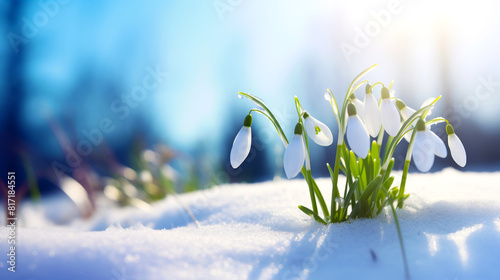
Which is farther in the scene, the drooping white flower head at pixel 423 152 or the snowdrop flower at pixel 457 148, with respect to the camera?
the snowdrop flower at pixel 457 148

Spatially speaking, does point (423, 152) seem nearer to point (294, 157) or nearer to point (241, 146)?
point (294, 157)

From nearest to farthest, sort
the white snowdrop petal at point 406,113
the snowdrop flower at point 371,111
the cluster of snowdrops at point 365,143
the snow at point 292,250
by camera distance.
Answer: the snow at point 292,250, the cluster of snowdrops at point 365,143, the snowdrop flower at point 371,111, the white snowdrop petal at point 406,113

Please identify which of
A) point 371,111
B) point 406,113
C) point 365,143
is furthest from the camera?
point 406,113

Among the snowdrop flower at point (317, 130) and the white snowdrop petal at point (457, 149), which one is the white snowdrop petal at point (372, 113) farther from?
the white snowdrop petal at point (457, 149)

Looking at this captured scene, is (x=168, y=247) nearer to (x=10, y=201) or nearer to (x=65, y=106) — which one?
(x=10, y=201)

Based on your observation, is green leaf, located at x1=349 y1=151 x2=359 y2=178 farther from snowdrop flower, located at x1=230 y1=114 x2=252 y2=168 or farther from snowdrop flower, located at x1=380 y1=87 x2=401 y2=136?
snowdrop flower, located at x1=230 y1=114 x2=252 y2=168

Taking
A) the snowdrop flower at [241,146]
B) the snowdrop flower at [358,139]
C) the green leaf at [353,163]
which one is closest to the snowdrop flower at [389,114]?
the snowdrop flower at [358,139]

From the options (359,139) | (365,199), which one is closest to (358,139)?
(359,139)
